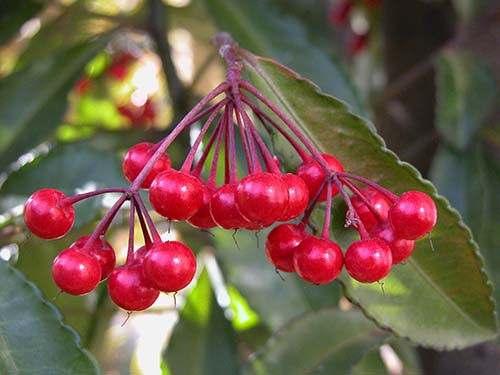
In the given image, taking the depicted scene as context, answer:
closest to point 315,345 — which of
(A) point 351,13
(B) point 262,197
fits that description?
(B) point 262,197

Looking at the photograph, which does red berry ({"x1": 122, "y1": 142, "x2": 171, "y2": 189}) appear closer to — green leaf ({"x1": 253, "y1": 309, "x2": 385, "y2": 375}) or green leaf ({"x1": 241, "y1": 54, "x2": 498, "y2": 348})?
green leaf ({"x1": 241, "y1": 54, "x2": 498, "y2": 348})

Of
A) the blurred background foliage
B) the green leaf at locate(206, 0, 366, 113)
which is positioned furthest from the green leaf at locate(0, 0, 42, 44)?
the green leaf at locate(206, 0, 366, 113)

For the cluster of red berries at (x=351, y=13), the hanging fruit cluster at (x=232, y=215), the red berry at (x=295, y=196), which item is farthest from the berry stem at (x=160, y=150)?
the cluster of red berries at (x=351, y=13)

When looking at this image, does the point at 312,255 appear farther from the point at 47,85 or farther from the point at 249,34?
the point at 47,85

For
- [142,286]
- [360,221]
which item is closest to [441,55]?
[360,221]

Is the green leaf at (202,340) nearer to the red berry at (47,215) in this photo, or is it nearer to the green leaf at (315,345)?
the green leaf at (315,345)

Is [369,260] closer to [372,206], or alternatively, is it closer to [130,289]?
[372,206]
